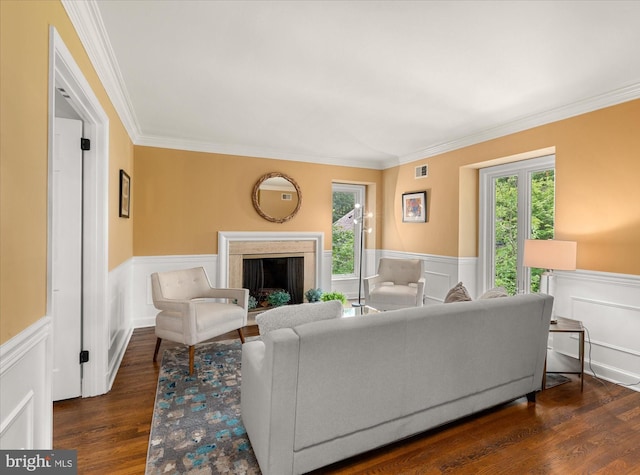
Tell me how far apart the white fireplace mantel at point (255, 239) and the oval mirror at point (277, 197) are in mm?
257

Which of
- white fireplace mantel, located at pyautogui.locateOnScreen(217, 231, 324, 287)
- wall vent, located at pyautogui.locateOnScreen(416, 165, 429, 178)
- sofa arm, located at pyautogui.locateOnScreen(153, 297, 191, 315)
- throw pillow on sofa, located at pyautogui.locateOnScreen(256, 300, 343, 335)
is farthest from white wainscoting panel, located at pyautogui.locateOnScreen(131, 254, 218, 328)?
wall vent, located at pyautogui.locateOnScreen(416, 165, 429, 178)

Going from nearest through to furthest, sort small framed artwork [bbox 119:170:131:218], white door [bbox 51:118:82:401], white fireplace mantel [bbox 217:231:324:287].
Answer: white door [bbox 51:118:82:401] < small framed artwork [bbox 119:170:131:218] < white fireplace mantel [bbox 217:231:324:287]

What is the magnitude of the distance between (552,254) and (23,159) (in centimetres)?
364

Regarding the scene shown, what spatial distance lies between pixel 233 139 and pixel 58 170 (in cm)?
245

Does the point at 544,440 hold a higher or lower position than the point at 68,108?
lower

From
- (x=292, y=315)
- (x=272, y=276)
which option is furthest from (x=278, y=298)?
(x=292, y=315)

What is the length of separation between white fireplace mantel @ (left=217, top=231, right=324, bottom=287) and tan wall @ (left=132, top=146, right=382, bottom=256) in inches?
3.9

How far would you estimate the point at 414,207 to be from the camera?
539 cm

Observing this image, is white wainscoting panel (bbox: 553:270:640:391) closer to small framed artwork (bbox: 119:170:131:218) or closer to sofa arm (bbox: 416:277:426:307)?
sofa arm (bbox: 416:277:426:307)

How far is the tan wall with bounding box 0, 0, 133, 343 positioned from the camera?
3.78ft

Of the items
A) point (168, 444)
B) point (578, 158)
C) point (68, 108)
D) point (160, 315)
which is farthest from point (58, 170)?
point (578, 158)

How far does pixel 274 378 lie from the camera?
1.58 meters

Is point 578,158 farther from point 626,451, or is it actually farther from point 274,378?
point 274,378

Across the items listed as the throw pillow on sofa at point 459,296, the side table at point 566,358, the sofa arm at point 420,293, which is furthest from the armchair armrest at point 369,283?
the side table at point 566,358
